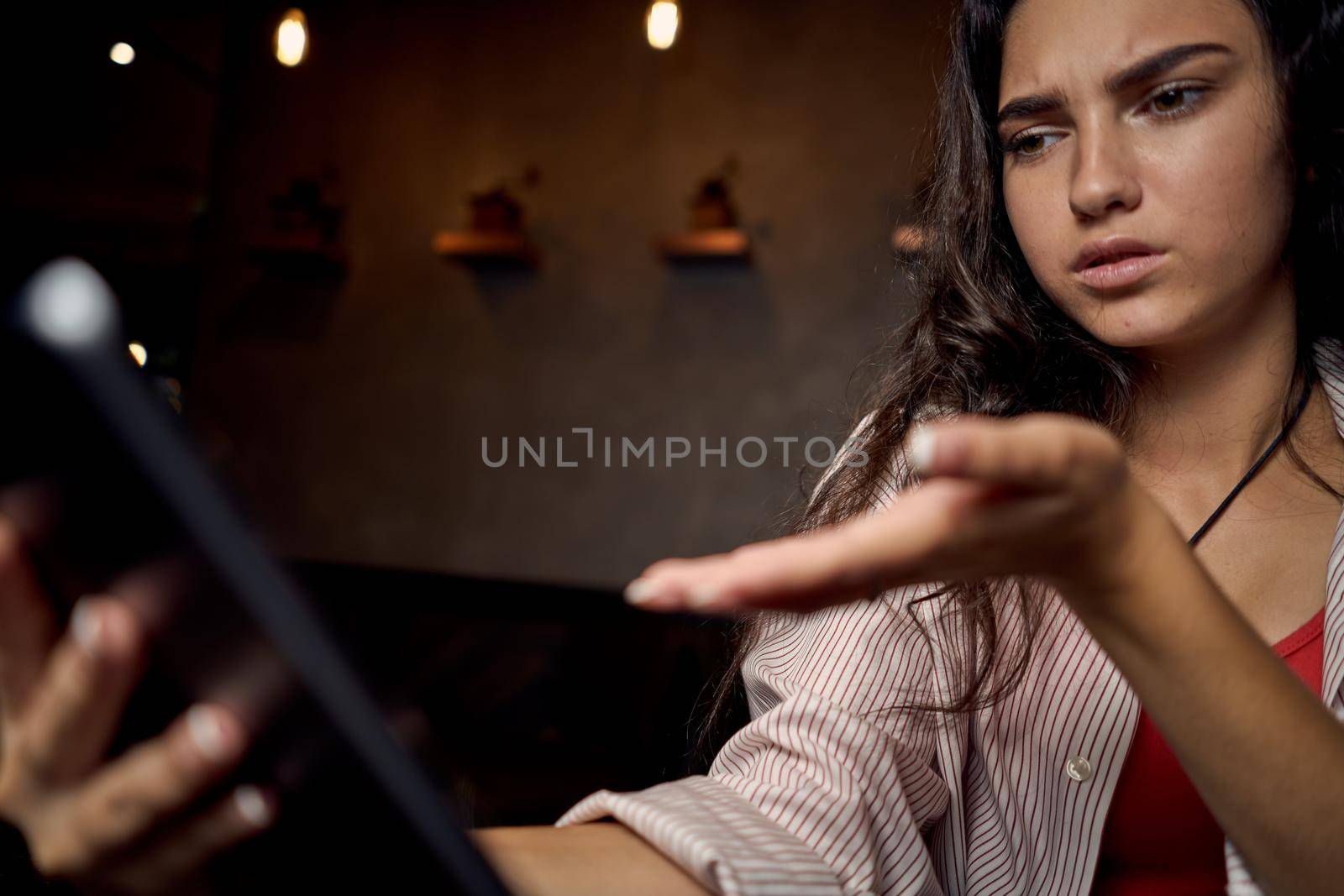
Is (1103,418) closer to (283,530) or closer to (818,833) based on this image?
(818,833)

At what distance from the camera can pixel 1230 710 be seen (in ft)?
1.55

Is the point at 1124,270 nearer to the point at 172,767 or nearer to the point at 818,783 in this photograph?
the point at 818,783

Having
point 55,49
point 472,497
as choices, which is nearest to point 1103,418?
point 472,497

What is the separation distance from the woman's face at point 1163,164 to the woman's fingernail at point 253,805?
2.31 feet

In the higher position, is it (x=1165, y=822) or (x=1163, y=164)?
(x=1163, y=164)

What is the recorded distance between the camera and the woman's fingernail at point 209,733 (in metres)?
0.34

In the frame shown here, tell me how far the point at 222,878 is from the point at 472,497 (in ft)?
10.6

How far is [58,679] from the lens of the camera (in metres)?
0.34

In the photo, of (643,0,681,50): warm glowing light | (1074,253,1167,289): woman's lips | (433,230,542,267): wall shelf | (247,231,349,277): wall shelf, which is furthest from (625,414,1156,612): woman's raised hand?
(247,231,349,277): wall shelf

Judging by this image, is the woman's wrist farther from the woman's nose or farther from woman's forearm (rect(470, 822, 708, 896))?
the woman's nose

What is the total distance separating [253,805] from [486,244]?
10.2 ft

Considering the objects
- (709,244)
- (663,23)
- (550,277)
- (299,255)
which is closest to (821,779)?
(709,244)

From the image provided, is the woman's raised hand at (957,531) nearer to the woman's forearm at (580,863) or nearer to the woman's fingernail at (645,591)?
the woman's fingernail at (645,591)

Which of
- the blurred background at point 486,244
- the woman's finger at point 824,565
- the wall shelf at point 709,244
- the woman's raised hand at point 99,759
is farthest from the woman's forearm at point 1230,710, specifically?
the wall shelf at point 709,244
